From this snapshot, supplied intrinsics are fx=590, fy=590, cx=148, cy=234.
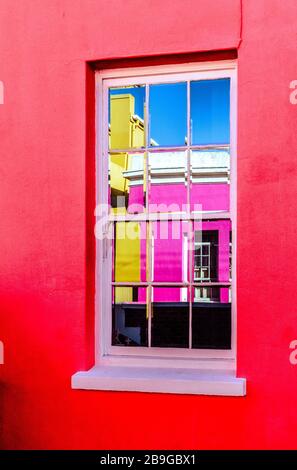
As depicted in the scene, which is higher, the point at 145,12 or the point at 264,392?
the point at 145,12

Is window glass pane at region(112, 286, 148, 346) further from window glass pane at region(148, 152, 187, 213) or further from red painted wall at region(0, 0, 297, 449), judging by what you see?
window glass pane at region(148, 152, 187, 213)

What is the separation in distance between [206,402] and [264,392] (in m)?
0.35

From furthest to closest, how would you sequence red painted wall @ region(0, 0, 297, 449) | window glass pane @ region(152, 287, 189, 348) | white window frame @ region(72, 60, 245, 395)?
window glass pane @ region(152, 287, 189, 348), white window frame @ region(72, 60, 245, 395), red painted wall @ region(0, 0, 297, 449)

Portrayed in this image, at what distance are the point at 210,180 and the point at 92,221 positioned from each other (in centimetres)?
79

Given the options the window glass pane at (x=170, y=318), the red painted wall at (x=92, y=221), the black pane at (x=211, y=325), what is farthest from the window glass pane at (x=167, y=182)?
the black pane at (x=211, y=325)

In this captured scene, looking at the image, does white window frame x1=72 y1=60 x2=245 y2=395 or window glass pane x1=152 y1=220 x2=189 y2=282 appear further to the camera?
window glass pane x1=152 y1=220 x2=189 y2=282

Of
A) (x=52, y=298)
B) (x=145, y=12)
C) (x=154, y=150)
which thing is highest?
(x=145, y=12)

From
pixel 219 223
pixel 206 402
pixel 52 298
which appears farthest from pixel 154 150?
pixel 206 402

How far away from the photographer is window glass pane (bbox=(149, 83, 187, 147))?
3.73 m

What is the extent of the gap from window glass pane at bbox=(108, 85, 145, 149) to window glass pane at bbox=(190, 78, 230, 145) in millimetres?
338

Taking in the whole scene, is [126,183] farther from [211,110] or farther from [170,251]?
[211,110]

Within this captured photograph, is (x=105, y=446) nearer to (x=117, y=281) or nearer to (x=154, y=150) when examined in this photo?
(x=117, y=281)

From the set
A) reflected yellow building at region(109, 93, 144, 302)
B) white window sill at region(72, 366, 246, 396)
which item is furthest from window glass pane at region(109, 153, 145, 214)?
white window sill at region(72, 366, 246, 396)

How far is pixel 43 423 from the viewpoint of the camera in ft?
12.2
